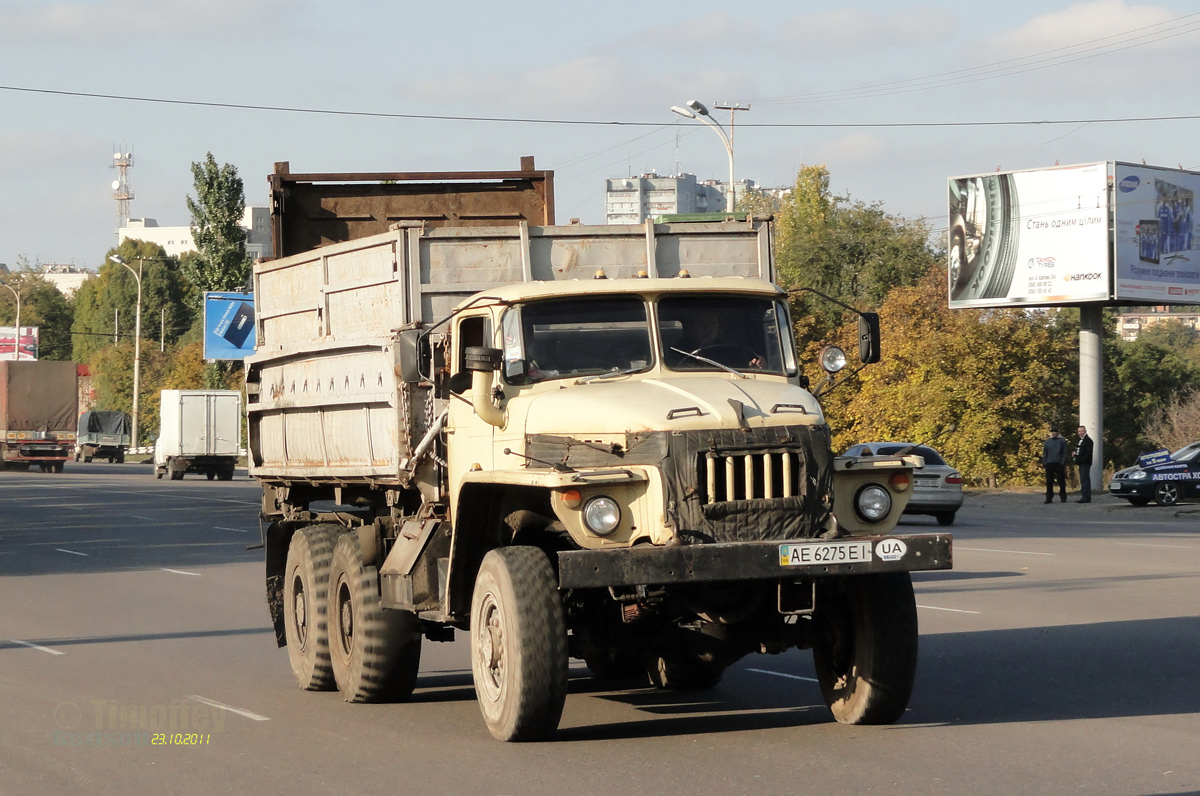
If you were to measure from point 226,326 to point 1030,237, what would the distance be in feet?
82.4

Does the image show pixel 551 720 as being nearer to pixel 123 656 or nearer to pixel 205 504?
pixel 123 656

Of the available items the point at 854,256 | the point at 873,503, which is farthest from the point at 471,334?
the point at 854,256

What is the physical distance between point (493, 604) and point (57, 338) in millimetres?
147359

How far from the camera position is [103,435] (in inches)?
3344

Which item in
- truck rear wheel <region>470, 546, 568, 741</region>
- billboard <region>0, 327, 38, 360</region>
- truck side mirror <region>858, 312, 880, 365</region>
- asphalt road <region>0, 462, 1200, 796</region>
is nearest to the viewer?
asphalt road <region>0, 462, 1200, 796</region>

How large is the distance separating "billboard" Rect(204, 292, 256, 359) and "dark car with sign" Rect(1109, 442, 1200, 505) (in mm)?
27558

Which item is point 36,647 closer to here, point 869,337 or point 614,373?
point 614,373

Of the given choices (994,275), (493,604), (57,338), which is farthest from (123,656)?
(57,338)

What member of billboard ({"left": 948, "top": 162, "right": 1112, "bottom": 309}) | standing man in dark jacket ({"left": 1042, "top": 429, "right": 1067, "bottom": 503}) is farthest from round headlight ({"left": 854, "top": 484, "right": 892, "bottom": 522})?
billboard ({"left": 948, "top": 162, "right": 1112, "bottom": 309})

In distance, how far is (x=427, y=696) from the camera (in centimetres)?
1053

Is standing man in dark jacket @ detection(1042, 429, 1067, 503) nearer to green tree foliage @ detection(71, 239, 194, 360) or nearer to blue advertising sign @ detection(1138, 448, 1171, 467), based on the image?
blue advertising sign @ detection(1138, 448, 1171, 467)

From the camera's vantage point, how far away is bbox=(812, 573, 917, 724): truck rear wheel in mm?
8477

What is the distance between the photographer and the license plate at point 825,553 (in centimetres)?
779

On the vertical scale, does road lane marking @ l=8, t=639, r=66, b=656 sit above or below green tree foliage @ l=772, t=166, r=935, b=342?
below
